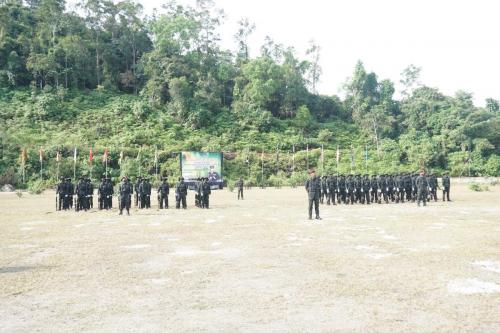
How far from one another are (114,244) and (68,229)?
3.93 m

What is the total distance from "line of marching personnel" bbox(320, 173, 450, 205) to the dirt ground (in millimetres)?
9469

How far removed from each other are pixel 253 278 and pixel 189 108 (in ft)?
194

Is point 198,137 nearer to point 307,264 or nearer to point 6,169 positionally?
point 6,169

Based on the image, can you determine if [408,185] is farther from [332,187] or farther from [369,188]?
[332,187]

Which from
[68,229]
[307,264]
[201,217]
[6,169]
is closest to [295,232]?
[307,264]

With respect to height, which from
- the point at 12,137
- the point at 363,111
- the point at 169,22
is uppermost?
the point at 169,22

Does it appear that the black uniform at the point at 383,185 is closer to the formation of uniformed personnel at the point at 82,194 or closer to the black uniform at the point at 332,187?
the black uniform at the point at 332,187

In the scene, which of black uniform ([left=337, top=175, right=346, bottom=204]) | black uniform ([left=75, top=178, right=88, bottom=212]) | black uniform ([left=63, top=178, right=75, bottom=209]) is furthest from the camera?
black uniform ([left=337, top=175, right=346, bottom=204])

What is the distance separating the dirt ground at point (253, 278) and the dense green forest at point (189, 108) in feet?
127

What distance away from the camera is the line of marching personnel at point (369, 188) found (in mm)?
23453

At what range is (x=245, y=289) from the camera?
6.82 meters

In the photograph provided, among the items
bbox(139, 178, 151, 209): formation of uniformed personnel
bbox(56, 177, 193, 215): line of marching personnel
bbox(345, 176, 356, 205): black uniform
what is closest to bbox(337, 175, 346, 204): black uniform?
bbox(345, 176, 356, 205): black uniform

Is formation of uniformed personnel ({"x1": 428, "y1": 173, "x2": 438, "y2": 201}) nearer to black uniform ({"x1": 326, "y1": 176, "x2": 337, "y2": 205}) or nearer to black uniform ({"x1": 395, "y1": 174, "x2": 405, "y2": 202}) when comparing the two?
black uniform ({"x1": 395, "y1": 174, "x2": 405, "y2": 202})

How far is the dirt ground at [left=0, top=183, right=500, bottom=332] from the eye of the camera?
17.7 ft
